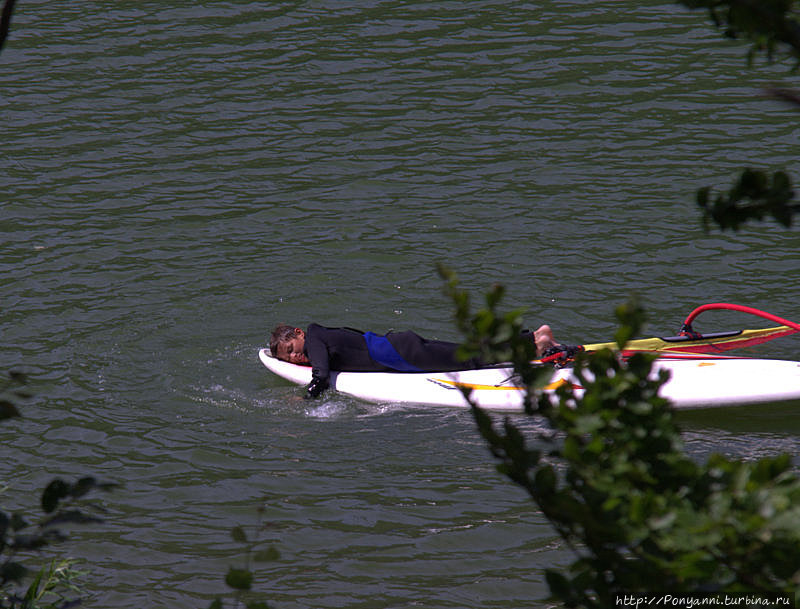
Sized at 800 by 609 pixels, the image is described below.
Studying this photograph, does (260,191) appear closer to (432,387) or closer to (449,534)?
(432,387)

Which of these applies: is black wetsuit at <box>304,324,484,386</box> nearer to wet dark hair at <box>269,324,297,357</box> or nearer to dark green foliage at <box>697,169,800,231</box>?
wet dark hair at <box>269,324,297,357</box>

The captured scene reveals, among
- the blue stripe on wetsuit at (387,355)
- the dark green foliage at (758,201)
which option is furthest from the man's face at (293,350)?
the dark green foliage at (758,201)

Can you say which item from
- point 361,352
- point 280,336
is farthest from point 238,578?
point 280,336

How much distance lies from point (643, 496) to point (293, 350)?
6.51m

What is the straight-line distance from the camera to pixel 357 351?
8062 millimetres

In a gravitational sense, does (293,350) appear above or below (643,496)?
below

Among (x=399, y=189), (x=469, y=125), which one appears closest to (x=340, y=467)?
(x=399, y=189)

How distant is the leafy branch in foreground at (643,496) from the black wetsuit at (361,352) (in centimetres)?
Result: 561

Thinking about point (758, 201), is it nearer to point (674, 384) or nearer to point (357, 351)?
point (674, 384)

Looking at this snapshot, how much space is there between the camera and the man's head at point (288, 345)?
812 cm

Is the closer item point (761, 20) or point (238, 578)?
point (761, 20)

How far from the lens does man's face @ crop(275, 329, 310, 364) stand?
8.12 metres

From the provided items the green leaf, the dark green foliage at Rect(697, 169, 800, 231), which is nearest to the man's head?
the green leaf

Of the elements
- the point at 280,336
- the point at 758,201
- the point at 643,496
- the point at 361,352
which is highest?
the point at 758,201
